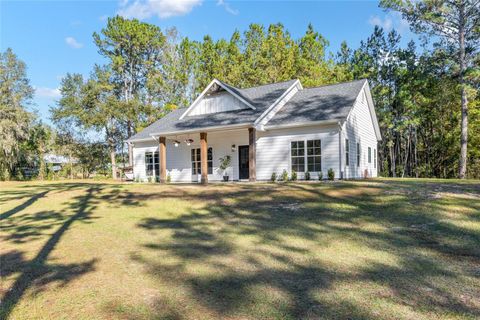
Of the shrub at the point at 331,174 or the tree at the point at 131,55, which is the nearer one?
the shrub at the point at 331,174

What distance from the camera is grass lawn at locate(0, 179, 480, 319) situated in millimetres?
3326

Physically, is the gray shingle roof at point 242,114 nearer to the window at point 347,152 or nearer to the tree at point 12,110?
the window at point 347,152

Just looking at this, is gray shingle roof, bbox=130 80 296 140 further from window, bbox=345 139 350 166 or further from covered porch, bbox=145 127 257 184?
window, bbox=345 139 350 166

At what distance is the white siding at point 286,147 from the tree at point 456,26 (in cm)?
1137

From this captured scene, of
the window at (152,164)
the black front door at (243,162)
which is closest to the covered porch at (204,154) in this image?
the black front door at (243,162)

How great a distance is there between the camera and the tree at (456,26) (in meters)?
20.3

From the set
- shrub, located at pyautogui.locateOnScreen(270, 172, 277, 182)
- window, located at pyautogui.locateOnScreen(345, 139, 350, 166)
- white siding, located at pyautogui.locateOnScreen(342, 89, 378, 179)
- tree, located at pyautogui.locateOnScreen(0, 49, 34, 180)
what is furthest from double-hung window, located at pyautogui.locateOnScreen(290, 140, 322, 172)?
tree, located at pyautogui.locateOnScreen(0, 49, 34, 180)

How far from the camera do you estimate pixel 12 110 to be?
2709 centimetres

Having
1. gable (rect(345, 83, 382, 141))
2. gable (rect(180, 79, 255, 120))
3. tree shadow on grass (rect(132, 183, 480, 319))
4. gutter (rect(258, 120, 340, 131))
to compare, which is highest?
gable (rect(180, 79, 255, 120))

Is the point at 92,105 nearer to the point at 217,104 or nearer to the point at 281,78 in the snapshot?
the point at 217,104

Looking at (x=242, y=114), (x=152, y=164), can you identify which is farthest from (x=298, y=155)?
(x=152, y=164)

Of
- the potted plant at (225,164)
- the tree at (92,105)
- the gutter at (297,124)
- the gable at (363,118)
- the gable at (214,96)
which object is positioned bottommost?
Result: the potted plant at (225,164)

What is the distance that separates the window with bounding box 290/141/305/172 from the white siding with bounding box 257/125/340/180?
197 millimetres

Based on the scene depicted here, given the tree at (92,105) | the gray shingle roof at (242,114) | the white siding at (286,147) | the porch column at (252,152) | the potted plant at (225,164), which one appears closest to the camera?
the white siding at (286,147)
